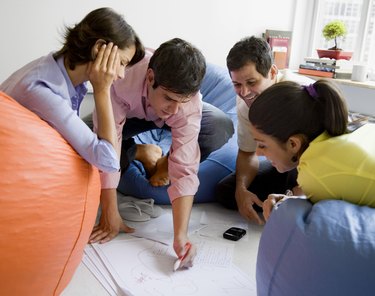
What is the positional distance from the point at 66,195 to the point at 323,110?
65 cm

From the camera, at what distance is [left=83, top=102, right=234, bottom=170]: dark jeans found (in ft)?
5.79

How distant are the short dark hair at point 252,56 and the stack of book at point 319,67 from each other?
147 centimetres

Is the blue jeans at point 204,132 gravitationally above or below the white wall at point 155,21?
below

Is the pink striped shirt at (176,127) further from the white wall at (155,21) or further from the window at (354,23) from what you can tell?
the window at (354,23)

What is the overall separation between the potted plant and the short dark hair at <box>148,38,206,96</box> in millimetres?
1946

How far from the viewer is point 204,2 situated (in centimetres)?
279

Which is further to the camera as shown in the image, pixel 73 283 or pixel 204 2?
pixel 204 2

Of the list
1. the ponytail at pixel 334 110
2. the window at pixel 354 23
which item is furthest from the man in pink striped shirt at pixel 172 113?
the window at pixel 354 23

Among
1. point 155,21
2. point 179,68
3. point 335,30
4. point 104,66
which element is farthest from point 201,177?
point 335,30

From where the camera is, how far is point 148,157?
1.93m

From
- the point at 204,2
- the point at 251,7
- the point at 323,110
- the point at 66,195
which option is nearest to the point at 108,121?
the point at 66,195

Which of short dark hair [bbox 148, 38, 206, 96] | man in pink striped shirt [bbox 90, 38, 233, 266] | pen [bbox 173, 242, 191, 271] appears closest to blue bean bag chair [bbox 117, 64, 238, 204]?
man in pink striped shirt [bbox 90, 38, 233, 266]

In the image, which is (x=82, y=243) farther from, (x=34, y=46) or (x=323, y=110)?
(x=34, y=46)

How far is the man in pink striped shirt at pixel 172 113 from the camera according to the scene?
1.29 metres
